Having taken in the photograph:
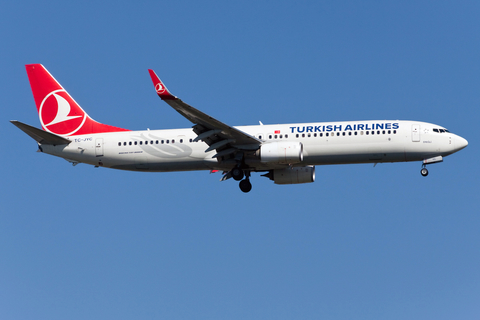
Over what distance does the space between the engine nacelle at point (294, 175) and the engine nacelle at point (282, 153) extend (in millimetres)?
4310

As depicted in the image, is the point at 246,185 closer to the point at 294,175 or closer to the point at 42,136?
the point at 294,175

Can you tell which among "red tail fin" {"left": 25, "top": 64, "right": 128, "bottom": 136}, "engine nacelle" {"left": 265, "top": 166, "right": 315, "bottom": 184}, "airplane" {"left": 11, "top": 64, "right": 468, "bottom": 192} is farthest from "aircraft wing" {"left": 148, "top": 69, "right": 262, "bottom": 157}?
"red tail fin" {"left": 25, "top": 64, "right": 128, "bottom": 136}

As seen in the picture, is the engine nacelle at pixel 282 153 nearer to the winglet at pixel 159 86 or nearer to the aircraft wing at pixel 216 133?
the aircraft wing at pixel 216 133

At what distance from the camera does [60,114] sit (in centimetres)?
4756

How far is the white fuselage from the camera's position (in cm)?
4135

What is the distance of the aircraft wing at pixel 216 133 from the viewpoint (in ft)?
125

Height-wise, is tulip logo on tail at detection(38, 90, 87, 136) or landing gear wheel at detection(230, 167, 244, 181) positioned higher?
tulip logo on tail at detection(38, 90, 87, 136)

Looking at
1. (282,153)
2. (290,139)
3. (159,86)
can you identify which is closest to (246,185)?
(290,139)

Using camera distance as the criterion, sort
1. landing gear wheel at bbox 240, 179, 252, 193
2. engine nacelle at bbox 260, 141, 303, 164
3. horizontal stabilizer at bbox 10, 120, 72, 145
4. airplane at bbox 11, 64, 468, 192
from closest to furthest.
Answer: engine nacelle at bbox 260, 141, 303, 164 < airplane at bbox 11, 64, 468, 192 < horizontal stabilizer at bbox 10, 120, 72, 145 < landing gear wheel at bbox 240, 179, 252, 193

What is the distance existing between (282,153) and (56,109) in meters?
18.3

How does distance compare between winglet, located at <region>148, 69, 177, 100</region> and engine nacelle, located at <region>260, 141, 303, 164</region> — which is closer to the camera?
winglet, located at <region>148, 69, 177, 100</region>

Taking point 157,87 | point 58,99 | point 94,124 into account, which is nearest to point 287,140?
point 157,87

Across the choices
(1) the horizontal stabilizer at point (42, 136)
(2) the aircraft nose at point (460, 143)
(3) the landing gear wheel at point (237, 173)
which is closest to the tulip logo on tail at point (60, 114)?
(1) the horizontal stabilizer at point (42, 136)

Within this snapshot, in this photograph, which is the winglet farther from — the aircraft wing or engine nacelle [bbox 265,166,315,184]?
engine nacelle [bbox 265,166,315,184]
